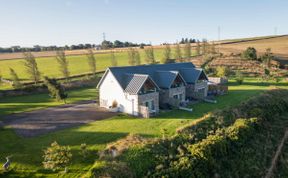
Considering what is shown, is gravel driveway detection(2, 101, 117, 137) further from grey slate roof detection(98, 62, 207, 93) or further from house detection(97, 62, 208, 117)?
grey slate roof detection(98, 62, 207, 93)

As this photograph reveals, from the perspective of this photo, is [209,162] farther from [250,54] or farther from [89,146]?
[250,54]

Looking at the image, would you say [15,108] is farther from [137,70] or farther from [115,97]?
[137,70]

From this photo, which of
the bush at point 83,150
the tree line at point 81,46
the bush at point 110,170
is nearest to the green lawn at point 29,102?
the bush at point 83,150

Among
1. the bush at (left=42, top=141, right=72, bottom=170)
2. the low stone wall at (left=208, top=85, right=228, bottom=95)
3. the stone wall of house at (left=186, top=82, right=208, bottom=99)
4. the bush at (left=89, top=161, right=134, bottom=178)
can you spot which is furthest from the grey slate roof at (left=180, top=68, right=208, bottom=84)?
the bush at (left=42, top=141, right=72, bottom=170)

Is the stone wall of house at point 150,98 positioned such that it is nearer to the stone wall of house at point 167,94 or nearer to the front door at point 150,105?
the front door at point 150,105

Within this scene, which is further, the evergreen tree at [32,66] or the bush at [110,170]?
the evergreen tree at [32,66]

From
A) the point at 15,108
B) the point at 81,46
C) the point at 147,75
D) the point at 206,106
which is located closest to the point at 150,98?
the point at 147,75

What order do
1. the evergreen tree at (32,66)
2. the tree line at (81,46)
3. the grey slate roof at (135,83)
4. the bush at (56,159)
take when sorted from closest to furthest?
the bush at (56,159)
the grey slate roof at (135,83)
the evergreen tree at (32,66)
the tree line at (81,46)
